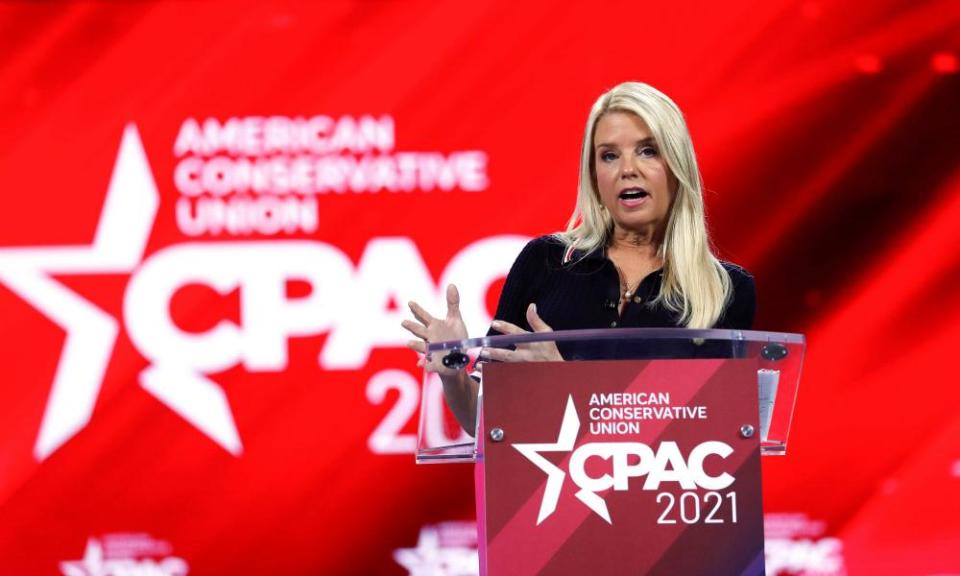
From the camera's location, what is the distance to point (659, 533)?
1477 mm

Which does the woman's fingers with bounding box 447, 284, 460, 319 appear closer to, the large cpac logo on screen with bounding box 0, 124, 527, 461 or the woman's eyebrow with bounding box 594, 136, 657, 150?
the woman's eyebrow with bounding box 594, 136, 657, 150

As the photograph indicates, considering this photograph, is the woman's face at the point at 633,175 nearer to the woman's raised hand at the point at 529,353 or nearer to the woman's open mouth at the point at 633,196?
the woman's open mouth at the point at 633,196

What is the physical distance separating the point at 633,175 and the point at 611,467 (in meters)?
0.89

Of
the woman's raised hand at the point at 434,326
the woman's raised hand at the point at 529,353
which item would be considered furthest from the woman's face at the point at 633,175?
the woman's raised hand at the point at 529,353

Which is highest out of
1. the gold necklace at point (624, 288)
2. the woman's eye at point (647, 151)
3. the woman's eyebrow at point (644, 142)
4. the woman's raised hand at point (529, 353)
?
the woman's eyebrow at point (644, 142)

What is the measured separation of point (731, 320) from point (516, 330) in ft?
2.25

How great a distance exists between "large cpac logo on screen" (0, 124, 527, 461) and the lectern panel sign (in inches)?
106

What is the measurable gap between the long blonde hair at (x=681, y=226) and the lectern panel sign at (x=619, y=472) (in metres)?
0.66

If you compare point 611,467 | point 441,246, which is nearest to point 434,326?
point 611,467

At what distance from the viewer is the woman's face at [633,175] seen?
2.26 m

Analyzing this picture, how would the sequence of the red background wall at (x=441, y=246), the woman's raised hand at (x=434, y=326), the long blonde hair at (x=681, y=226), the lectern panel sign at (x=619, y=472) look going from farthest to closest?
the red background wall at (x=441, y=246)
the long blonde hair at (x=681, y=226)
the woman's raised hand at (x=434, y=326)
the lectern panel sign at (x=619, y=472)

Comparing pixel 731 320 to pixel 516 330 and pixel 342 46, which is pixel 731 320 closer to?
pixel 516 330

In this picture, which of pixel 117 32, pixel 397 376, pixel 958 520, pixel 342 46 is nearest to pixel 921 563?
pixel 958 520

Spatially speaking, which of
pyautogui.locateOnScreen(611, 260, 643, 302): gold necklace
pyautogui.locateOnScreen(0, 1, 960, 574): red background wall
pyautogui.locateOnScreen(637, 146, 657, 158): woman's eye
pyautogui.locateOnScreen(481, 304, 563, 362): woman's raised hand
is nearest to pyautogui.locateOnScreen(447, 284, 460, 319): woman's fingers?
pyautogui.locateOnScreen(481, 304, 563, 362): woman's raised hand
